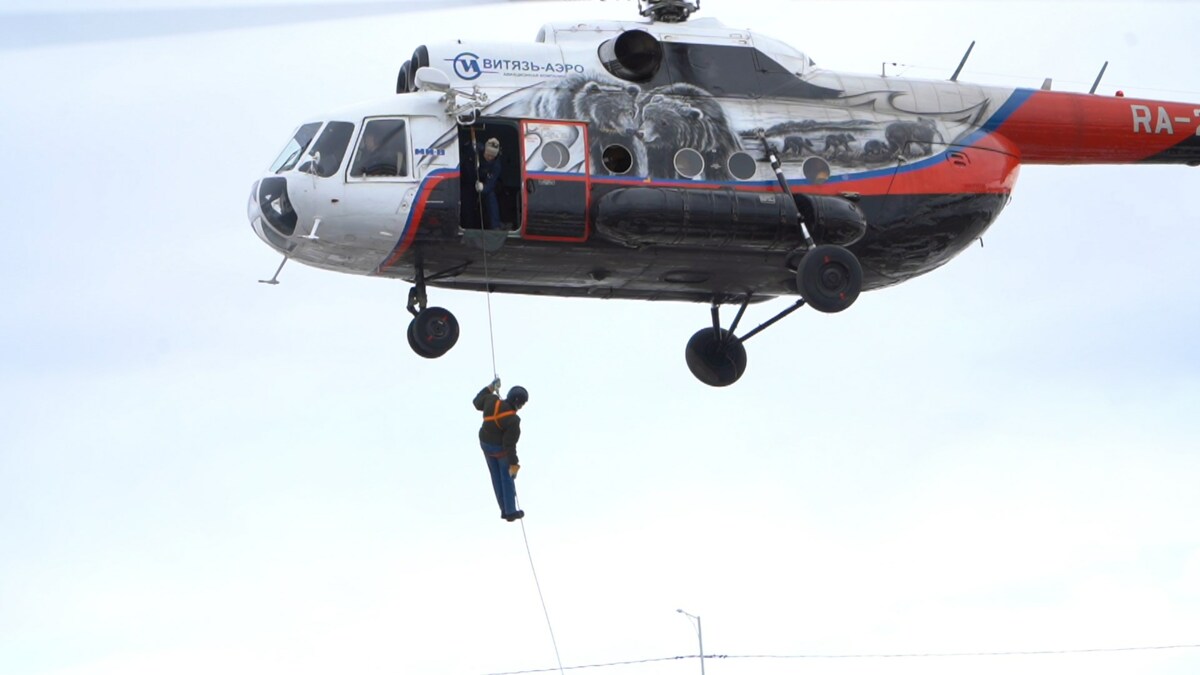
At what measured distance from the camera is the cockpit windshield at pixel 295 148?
20.4 m

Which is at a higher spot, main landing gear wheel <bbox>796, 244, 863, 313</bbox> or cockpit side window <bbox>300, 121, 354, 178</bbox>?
cockpit side window <bbox>300, 121, 354, 178</bbox>

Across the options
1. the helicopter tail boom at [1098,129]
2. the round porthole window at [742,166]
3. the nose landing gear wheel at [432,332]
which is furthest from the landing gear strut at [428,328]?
the helicopter tail boom at [1098,129]

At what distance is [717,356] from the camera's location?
23.1 metres

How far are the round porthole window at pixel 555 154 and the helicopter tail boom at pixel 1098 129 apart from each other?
4.85m

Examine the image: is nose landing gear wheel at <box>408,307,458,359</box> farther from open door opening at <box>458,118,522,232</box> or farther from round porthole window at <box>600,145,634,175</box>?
round porthole window at <box>600,145,634,175</box>

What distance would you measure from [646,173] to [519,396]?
7.93 feet

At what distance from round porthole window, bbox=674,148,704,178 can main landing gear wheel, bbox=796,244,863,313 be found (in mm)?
1296

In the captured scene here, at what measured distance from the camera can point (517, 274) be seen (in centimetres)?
2080

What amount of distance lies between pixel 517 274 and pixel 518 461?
1.85m

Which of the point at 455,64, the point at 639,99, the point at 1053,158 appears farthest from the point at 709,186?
the point at 1053,158

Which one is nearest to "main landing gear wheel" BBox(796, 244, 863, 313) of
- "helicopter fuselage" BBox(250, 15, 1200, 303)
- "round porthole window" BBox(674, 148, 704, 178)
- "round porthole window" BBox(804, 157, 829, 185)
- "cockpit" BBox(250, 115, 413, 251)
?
"helicopter fuselage" BBox(250, 15, 1200, 303)

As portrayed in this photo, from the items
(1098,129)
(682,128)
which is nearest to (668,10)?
(682,128)

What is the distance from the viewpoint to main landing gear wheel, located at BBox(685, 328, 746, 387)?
2303cm

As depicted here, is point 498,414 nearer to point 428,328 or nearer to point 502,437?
point 502,437
